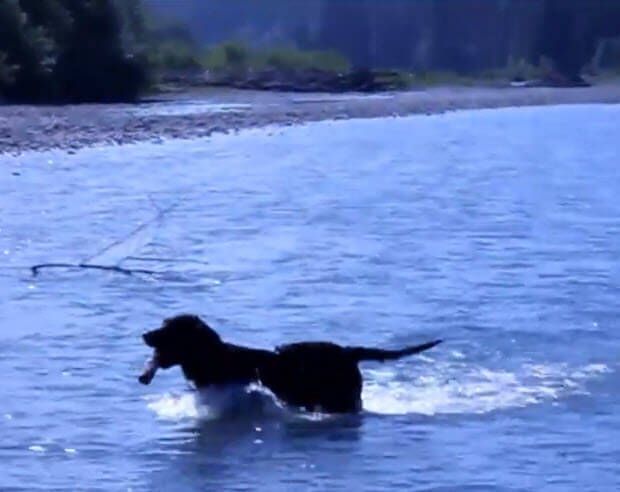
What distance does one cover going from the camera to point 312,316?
1642 centimetres

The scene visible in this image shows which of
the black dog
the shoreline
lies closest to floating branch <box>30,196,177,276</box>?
the black dog

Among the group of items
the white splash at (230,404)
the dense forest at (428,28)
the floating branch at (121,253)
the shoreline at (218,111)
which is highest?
the white splash at (230,404)

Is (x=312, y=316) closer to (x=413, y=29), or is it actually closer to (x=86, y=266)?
(x=86, y=266)

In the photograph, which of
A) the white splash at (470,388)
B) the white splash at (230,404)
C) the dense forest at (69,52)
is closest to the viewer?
the white splash at (230,404)

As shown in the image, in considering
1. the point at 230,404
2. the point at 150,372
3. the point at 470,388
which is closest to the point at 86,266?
the point at 470,388

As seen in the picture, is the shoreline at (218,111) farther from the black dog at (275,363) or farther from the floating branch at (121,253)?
the black dog at (275,363)

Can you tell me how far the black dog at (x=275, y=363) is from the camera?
11.3 metres

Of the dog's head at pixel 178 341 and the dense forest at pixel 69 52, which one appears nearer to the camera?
the dog's head at pixel 178 341

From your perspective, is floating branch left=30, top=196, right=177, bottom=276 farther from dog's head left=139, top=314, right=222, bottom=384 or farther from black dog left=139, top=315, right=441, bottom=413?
dog's head left=139, top=314, right=222, bottom=384

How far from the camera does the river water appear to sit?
11.1m

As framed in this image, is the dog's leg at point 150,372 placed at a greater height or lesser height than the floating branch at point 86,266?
greater

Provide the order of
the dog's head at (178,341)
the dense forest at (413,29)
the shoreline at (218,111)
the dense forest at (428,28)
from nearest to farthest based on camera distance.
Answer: the dog's head at (178,341) < the shoreline at (218,111) < the dense forest at (413,29) < the dense forest at (428,28)

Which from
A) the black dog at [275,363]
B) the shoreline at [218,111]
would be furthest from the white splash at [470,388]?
the shoreline at [218,111]

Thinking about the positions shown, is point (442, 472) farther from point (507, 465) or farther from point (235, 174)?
point (235, 174)
